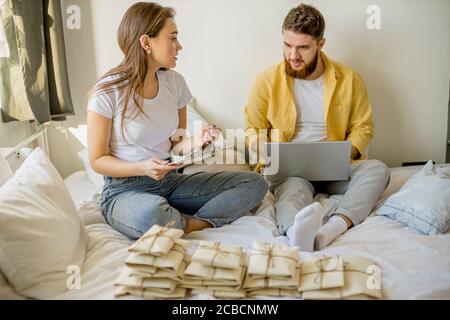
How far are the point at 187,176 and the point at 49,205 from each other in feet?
1.51

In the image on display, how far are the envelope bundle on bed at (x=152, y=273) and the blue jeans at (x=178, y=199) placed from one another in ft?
0.78

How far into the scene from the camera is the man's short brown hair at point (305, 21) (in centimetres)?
150

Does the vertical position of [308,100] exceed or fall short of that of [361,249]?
it exceeds it

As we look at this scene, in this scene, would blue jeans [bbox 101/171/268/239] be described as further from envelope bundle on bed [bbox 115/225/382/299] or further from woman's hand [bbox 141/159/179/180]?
envelope bundle on bed [bbox 115/225/382/299]

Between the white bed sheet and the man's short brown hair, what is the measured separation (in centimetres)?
60

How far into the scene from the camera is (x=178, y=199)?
131 centimetres

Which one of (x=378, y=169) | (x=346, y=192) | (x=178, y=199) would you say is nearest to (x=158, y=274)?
(x=178, y=199)

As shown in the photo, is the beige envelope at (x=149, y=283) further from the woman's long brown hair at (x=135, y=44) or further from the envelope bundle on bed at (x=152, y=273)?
the woman's long brown hair at (x=135, y=44)

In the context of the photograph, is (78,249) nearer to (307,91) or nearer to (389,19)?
(307,91)

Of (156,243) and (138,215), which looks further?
(138,215)

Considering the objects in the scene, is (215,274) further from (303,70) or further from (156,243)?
(303,70)

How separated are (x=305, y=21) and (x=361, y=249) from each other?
0.81 metres

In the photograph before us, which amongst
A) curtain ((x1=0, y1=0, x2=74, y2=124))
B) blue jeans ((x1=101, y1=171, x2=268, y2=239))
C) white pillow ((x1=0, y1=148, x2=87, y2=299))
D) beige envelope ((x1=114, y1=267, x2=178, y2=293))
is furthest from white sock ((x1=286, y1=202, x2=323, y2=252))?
curtain ((x1=0, y1=0, x2=74, y2=124))

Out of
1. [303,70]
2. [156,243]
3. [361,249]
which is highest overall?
[303,70]
